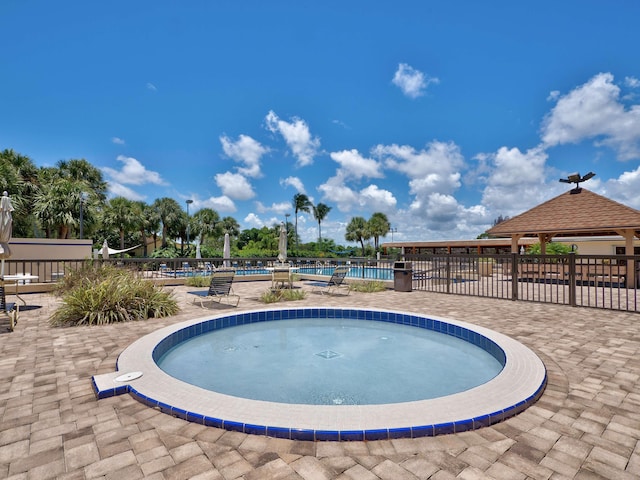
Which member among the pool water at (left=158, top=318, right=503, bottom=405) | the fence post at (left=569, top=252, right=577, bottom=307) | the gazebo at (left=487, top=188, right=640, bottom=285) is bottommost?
the pool water at (left=158, top=318, right=503, bottom=405)

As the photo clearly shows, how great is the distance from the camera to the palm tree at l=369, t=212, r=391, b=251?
5306cm

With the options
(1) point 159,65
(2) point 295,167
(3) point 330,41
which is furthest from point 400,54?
(2) point 295,167

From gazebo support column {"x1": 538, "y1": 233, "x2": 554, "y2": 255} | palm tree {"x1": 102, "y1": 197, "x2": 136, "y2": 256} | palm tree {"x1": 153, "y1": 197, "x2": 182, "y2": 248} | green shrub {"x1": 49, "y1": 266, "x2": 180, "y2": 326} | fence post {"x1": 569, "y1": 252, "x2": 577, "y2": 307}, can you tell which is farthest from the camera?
palm tree {"x1": 153, "y1": 197, "x2": 182, "y2": 248}

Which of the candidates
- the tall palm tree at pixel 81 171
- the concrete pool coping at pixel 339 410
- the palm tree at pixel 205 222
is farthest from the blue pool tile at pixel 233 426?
the palm tree at pixel 205 222

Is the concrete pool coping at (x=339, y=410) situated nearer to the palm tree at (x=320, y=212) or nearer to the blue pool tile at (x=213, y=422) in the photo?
the blue pool tile at (x=213, y=422)

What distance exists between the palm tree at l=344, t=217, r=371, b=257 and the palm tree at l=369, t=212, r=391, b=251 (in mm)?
823

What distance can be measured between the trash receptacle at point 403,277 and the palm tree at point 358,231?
4248 centimetres

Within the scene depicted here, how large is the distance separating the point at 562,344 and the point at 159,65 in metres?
17.6

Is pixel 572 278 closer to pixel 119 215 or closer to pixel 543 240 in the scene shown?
pixel 543 240

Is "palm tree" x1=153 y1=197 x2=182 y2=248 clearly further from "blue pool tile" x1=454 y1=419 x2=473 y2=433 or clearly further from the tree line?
"blue pool tile" x1=454 y1=419 x2=473 y2=433

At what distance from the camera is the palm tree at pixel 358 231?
175ft

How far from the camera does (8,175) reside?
17.6m

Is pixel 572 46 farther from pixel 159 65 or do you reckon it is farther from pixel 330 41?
pixel 159 65

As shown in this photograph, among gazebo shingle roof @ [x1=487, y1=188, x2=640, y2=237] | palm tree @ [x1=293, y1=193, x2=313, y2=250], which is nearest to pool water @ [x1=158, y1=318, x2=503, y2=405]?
gazebo shingle roof @ [x1=487, y1=188, x2=640, y2=237]
